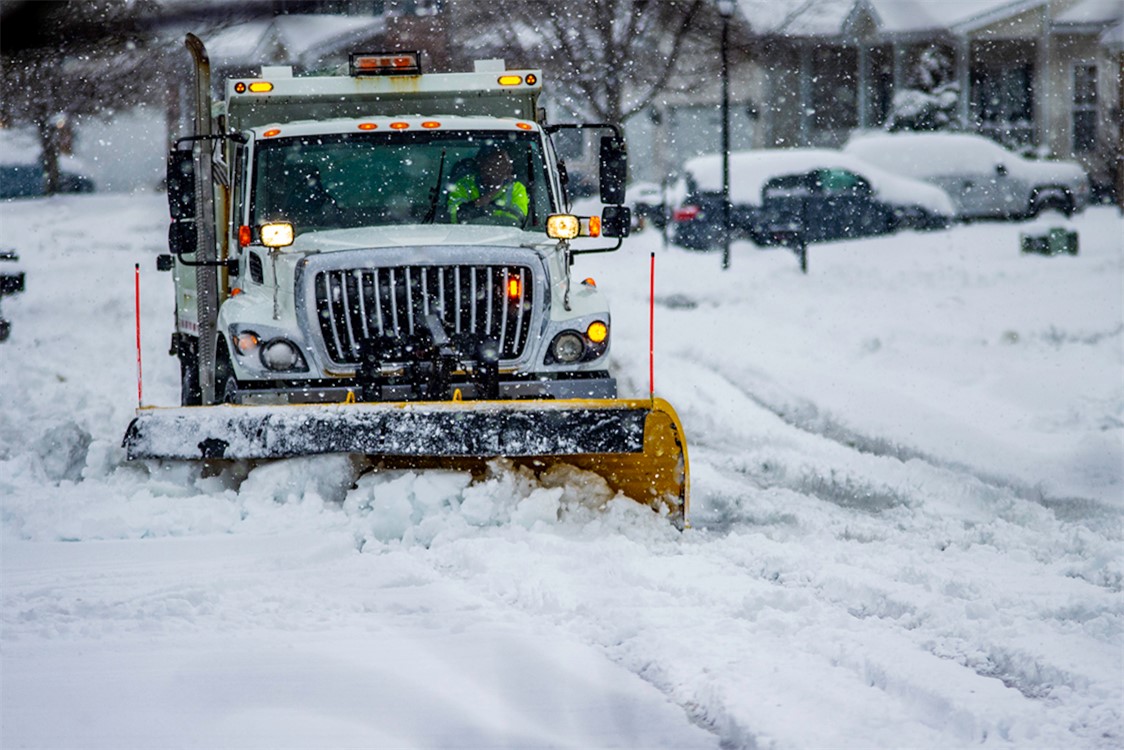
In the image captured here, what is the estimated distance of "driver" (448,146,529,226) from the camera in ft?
26.6

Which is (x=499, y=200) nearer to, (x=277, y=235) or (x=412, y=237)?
(x=412, y=237)

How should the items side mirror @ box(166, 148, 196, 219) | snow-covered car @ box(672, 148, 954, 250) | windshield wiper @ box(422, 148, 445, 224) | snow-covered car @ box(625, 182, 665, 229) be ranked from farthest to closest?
snow-covered car @ box(625, 182, 665, 229)
snow-covered car @ box(672, 148, 954, 250)
windshield wiper @ box(422, 148, 445, 224)
side mirror @ box(166, 148, 196, 219)

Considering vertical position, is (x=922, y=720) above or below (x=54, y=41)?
below

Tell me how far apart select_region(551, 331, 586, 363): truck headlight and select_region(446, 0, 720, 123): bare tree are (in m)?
15.6

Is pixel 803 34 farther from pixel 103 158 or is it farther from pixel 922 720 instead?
pixel 922 720

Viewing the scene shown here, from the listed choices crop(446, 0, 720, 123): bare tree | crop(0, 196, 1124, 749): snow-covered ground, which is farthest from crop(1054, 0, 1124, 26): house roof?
crop(0, 196, 1124, 749): snow-covered ground

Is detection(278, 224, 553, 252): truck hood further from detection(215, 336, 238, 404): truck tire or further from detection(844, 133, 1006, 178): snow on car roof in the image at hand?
detection(844, 133, 1006, 178): snow on car roof

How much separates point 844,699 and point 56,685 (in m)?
2.35

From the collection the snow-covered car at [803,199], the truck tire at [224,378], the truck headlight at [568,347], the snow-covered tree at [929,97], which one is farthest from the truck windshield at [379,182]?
the snow-covered tree at [929,97]

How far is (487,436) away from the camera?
647 centimetres

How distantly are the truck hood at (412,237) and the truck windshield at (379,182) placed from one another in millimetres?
146

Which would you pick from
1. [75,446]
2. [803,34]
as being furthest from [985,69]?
[75,446]

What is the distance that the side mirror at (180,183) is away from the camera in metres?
7.80

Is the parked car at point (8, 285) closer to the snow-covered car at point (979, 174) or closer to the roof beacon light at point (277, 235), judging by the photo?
the roof beacon light at point (277, 235)
